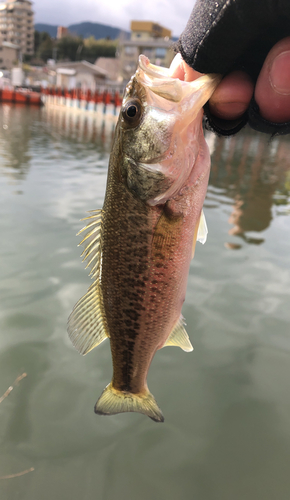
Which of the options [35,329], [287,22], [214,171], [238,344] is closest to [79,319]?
[287,22]

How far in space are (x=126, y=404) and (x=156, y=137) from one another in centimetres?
159

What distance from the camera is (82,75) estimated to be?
54.6 m

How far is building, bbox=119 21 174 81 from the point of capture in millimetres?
58594

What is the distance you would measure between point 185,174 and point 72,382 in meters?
2.61

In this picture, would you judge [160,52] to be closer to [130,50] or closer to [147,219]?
[130,50]

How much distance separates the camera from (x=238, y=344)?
4168 mm

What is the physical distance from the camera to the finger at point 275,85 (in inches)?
58.9

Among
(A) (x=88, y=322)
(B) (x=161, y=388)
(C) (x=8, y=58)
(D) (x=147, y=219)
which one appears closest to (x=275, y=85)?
(D) (x=147, y=219)

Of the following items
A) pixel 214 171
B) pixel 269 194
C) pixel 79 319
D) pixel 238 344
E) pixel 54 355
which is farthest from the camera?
pixel 214 171

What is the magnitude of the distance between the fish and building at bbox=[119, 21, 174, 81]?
58655mm

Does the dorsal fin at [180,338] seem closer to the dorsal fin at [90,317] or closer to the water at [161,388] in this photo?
the dorsal fin at [90,317]

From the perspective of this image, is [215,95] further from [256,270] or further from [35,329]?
[256,270]

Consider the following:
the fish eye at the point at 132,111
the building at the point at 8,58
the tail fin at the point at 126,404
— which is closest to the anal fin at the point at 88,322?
the tail fin at the point at 126,404

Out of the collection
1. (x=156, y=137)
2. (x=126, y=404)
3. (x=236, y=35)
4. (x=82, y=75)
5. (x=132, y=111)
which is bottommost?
(x=126, y=404)
